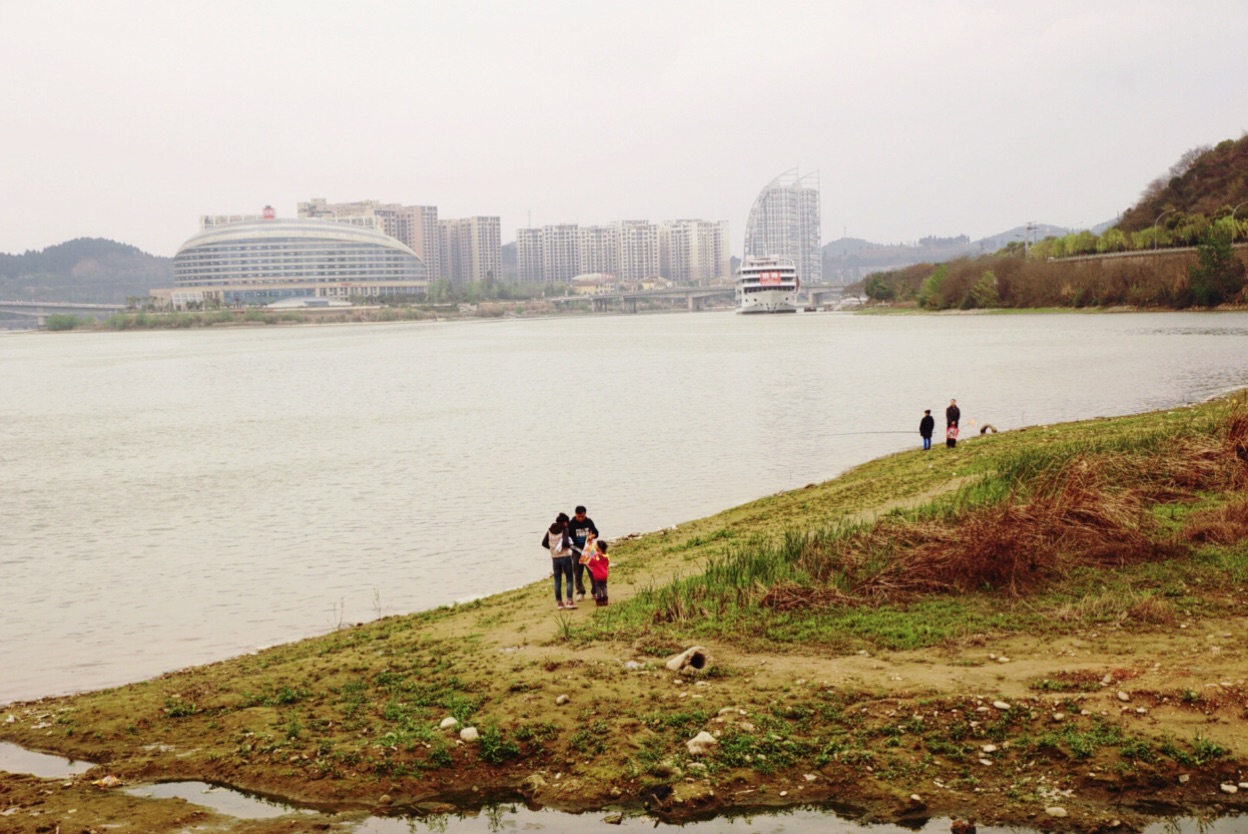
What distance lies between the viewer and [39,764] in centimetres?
1147

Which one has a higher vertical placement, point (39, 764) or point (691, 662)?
point (691, 662)

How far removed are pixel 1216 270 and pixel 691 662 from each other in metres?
108

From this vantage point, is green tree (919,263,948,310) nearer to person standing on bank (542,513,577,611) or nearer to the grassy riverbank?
the grassy riverbank

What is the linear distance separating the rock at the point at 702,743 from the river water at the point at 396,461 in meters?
8.71

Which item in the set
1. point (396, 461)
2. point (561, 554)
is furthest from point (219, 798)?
point (396, 461)

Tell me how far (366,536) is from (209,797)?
49.0 feet

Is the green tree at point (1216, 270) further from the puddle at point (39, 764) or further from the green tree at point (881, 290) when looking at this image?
the puddle at point (39, 764)

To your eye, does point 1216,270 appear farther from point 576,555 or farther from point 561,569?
point 561,569

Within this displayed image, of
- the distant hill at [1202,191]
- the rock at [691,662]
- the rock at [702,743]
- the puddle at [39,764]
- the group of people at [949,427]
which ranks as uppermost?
the distant hill at [1202,191]

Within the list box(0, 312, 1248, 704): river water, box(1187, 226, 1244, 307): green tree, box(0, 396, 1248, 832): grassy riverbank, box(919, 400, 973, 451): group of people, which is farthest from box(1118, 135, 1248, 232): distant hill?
box(0, 396, 1248, 832): grassy riverbank

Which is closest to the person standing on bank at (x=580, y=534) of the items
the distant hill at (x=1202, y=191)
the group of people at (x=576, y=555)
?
the group of people at (x=576, y=555)

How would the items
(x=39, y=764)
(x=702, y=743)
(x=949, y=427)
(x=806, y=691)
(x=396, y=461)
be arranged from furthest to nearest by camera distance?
(x=396, y=461) < (x=949, y=427) < (x=39, y=764) < (x=806, y=691) < (x=702, y=743)

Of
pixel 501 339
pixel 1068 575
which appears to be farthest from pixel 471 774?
pixel 501 339

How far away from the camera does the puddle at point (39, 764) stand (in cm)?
1115
